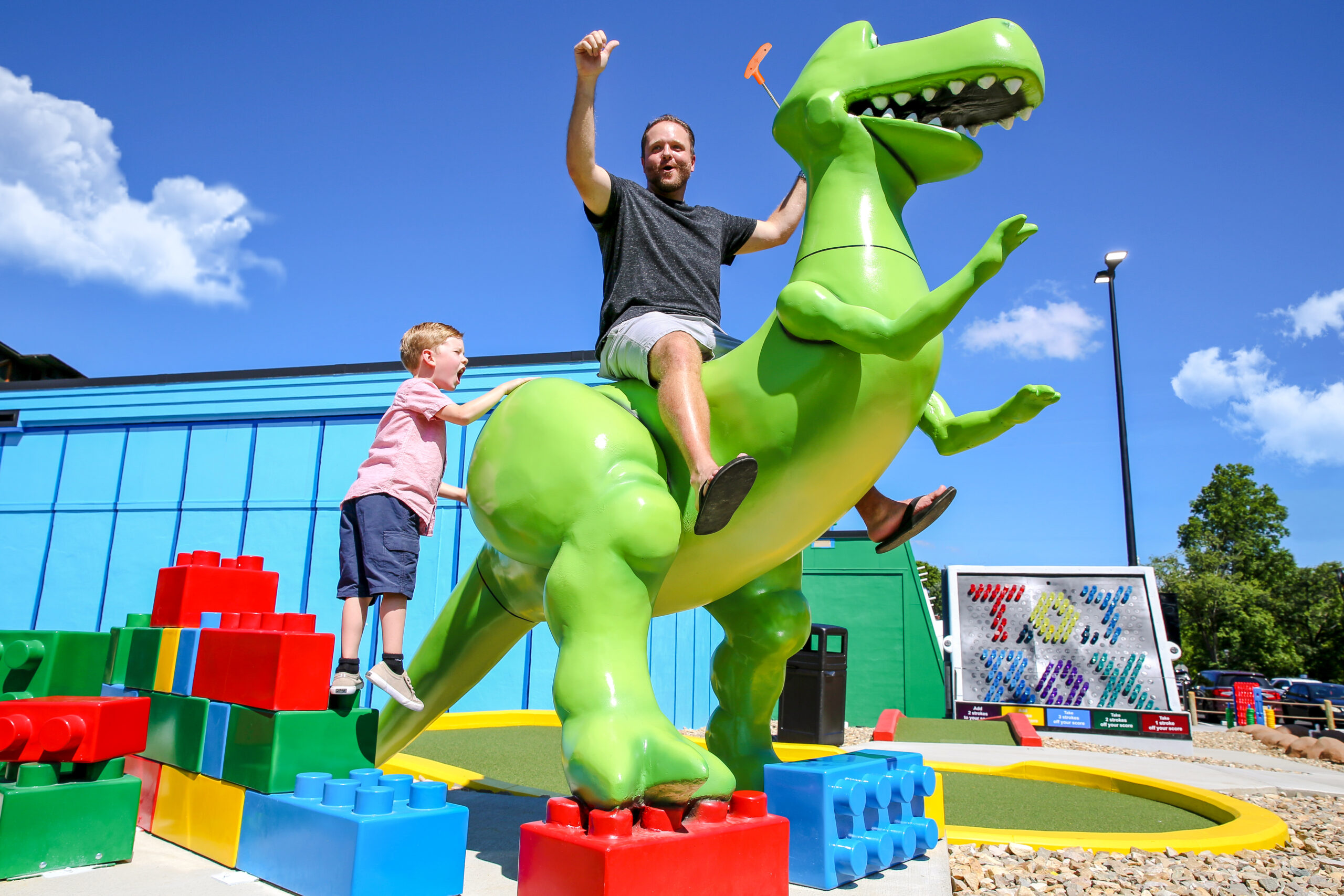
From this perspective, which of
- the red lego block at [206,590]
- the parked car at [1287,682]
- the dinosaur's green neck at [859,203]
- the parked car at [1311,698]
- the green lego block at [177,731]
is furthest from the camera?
the parked car at [1287,682]

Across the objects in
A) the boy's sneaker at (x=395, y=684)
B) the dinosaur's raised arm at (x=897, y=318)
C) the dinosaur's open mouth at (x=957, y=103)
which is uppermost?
the dinosaur's open mouth at (x=957, y=103)

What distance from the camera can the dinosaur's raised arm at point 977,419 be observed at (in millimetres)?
2291

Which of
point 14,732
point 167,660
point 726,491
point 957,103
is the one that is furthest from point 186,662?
point 957,103

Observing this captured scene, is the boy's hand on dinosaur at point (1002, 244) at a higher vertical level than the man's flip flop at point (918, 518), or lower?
higher

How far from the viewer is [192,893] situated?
211 cm

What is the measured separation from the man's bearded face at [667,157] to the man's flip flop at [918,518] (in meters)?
1.36

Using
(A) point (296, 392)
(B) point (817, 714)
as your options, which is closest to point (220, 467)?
(A) point (296, 392)

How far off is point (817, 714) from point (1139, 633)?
5.18 meters

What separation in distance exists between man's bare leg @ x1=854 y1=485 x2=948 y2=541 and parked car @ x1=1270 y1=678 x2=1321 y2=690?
25.0 m

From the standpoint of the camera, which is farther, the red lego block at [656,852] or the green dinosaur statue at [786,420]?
the green dinosaur statue at [786,420]

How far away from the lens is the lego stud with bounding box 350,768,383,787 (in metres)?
2.23

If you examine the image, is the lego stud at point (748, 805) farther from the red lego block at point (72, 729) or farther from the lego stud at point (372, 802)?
the red lego block at point (72, 729)

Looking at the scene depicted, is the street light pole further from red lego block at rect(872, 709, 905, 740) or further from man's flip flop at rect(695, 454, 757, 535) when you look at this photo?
man's flip flop at rect(695, 454, 757, 535)

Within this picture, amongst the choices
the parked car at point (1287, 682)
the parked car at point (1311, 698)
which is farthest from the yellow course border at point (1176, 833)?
the parked car at point (1287, 682)
